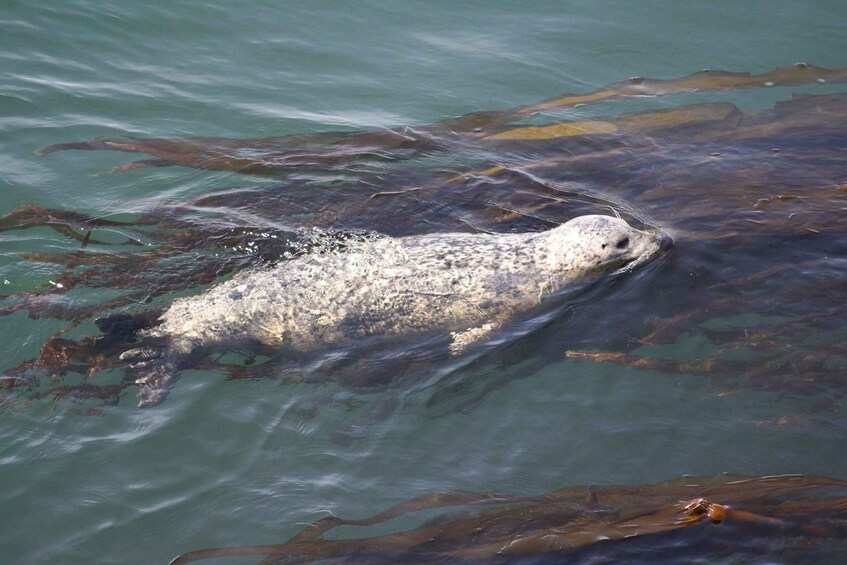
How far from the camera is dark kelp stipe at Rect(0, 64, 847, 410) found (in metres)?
4.96

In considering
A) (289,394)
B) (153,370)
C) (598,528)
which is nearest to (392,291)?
(289,394)

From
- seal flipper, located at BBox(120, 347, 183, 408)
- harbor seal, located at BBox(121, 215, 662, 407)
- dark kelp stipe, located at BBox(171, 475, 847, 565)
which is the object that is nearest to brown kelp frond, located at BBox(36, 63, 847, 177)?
harbor seal, located at BBox(121, 215, 662, 407)

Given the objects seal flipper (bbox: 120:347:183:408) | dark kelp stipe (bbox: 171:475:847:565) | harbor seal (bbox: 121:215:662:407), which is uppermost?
harbor seal (bbox: 121:215:662:407)

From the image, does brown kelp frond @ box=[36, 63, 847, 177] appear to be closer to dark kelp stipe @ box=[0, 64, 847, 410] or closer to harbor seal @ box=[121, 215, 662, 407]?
dark kelp stipe @ box=[0, 64, 847, 410]

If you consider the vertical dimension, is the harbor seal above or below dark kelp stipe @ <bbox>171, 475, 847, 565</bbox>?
above

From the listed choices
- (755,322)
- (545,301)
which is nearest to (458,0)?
(545,301)

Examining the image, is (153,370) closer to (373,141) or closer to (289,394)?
(289,394)

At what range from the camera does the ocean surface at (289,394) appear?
4.06 meters

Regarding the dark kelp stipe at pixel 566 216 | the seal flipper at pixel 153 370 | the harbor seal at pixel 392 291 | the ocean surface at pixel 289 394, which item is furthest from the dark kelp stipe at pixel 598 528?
the harbor seal at pixel 392 291

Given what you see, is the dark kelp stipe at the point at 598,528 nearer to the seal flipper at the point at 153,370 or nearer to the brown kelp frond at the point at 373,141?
the seal flipper at the point at 153,370

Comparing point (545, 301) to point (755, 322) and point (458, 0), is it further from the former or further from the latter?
point (458, 0)

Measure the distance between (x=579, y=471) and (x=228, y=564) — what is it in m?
1.74

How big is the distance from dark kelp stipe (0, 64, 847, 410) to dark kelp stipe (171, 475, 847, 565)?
100 centimetres

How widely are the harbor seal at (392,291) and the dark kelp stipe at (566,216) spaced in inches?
7.8
